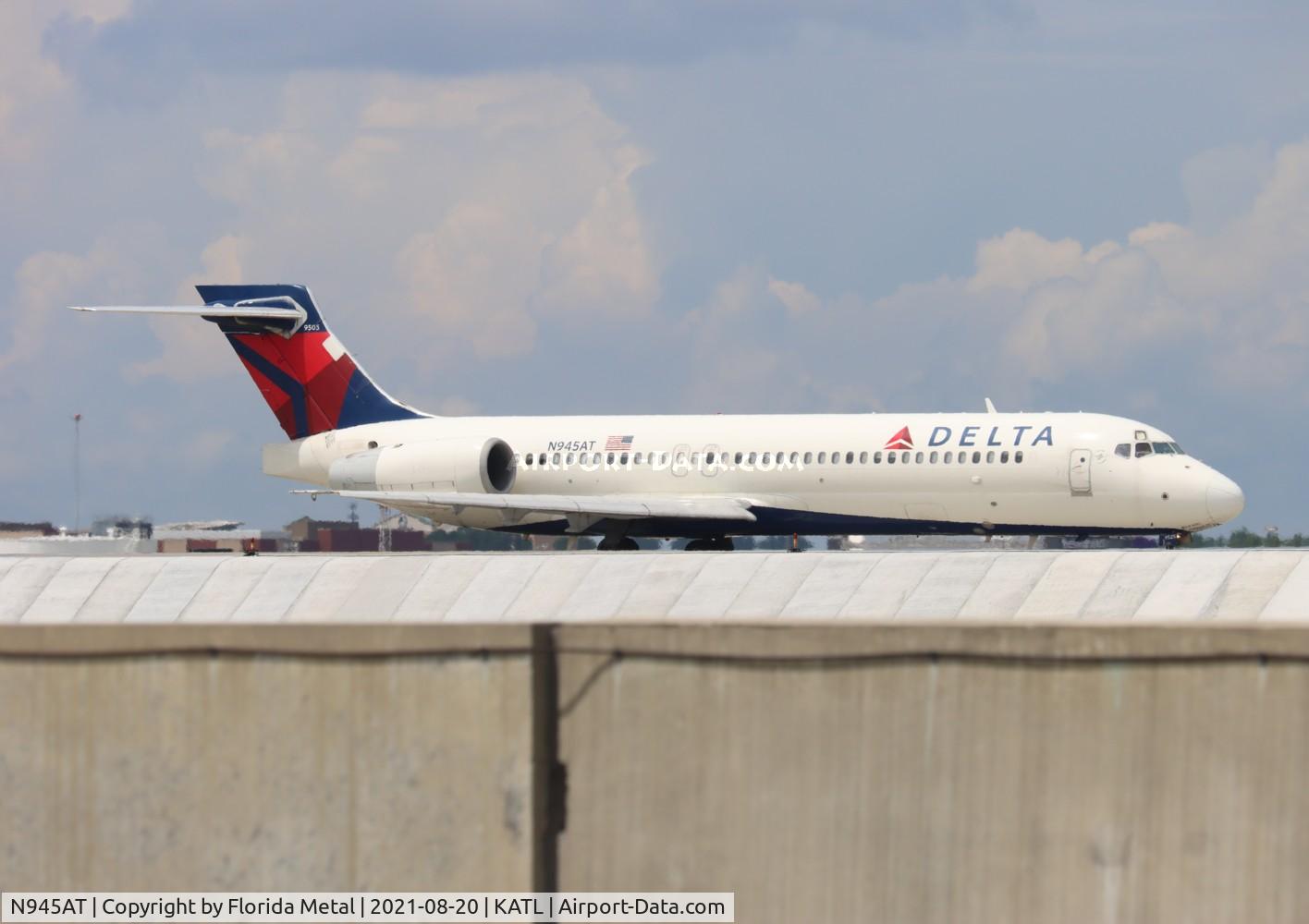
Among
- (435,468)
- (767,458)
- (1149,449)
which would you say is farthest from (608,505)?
(1149,449)

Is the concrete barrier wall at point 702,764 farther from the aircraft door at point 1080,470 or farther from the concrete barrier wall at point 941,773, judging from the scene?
the aircraft door at point 1080,470

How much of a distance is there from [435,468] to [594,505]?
14.2ft

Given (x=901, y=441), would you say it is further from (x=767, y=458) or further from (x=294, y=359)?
(x=294, y=359)

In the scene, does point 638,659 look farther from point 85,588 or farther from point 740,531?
point 740,531

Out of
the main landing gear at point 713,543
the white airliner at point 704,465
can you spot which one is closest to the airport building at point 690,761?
the white airliner at point 704,465

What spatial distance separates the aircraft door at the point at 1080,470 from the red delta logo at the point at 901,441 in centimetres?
333

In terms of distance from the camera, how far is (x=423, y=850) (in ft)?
22.9

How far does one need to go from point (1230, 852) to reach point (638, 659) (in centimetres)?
238

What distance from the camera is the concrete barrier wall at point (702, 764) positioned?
643 cm

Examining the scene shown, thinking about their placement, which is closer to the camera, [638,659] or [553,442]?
[638,659]

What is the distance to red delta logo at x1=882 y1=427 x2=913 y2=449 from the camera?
117ft

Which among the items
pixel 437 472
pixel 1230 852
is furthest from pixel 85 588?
pixel 1230 852

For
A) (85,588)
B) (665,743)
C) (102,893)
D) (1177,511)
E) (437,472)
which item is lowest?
(102,893)

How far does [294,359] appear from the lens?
146 feet
